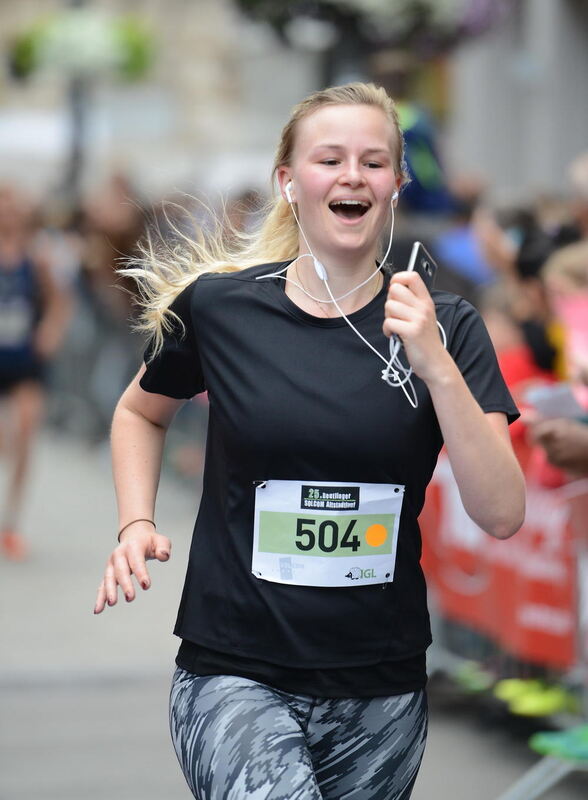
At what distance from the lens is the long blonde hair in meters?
2.82

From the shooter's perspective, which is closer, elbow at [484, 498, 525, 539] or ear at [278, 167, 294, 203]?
elbow at [484, 498, 525, 539]

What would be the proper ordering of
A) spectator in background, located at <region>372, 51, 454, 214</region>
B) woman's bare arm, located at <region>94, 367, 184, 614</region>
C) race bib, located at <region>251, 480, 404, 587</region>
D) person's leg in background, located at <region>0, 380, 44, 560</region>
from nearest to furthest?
race bib, located at <region>251, 480, 404, 587</region>
woman's bare arm, located at <region>94, 367, 184, 614</region>
spectator in background, located at <region>372, 51, 454, 214</region>
person's leg in background, located at <region>0, 380, 44, 560</region>

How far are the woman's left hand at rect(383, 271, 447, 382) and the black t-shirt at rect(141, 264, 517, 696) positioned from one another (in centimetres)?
20

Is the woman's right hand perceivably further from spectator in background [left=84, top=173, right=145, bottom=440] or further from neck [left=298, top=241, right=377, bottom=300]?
spectator in background [left=84, top=173, right=145, bottom=440]

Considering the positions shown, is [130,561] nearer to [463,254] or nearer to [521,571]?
[521,571]

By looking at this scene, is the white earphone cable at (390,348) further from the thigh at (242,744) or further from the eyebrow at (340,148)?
the thigh at (242,744)

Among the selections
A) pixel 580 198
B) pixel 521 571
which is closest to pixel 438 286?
pixel 580 198

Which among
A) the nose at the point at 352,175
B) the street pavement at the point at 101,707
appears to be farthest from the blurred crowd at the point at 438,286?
the street pavement at the point at 101,707

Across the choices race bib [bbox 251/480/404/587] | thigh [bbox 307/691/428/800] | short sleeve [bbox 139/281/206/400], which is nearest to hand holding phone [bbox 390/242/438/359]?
race bib [bbox 251/480/404/587]

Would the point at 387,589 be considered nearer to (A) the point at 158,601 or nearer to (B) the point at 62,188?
(A) the point at 158,601

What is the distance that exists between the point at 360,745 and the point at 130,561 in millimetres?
517

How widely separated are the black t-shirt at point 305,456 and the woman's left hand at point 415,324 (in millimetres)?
198

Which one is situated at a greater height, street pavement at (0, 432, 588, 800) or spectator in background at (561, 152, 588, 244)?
spectator in background at (561, 152, 588, 244)

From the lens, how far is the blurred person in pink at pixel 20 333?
911 cm
